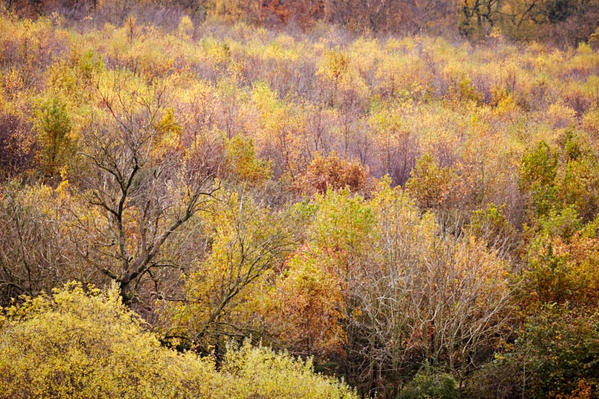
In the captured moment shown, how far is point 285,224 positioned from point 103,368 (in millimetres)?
3769

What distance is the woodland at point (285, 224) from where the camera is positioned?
5297 mm

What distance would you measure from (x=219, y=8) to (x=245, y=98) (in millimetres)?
14730

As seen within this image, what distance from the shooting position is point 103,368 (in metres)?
4.51

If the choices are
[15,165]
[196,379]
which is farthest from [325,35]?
[196,379]

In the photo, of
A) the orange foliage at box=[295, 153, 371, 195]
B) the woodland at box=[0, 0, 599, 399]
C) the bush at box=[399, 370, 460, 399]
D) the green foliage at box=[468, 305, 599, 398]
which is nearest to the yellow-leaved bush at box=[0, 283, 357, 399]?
the woodland at box=[0, 0, 599, 399]

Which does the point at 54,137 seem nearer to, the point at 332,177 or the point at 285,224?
the point at 332,177

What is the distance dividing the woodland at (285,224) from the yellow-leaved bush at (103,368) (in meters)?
0.02

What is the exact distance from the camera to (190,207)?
261 inches

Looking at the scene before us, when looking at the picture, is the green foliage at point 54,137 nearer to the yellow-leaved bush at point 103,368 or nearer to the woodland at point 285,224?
the woodland at point 285,224

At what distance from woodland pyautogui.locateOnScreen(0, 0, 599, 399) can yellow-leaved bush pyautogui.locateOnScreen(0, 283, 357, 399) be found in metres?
0.02

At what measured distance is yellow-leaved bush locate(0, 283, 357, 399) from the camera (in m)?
4.34

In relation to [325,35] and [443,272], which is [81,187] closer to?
[443,272]

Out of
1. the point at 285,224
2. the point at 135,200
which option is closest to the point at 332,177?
the point at 285,224

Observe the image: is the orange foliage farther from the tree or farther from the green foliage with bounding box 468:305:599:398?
the green foliage with bounding box 468:305:599:398
